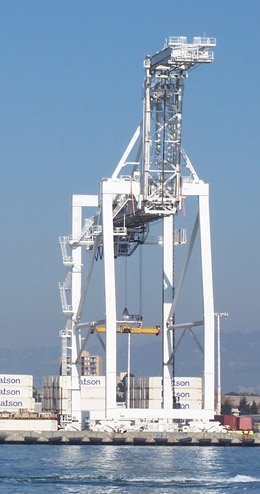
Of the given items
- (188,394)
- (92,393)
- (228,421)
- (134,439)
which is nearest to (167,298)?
(134,439)

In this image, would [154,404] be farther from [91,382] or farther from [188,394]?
[91,382]

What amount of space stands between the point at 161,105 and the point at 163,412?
13210mm

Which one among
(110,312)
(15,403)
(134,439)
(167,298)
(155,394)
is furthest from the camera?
(155,394)

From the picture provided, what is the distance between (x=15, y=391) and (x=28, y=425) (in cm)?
729

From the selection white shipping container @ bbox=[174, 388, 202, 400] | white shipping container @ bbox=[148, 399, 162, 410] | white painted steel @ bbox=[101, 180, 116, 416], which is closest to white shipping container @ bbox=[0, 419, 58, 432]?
white shipping container @ bbox=[148, 399, 162, 410]

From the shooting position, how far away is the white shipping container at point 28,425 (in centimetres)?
7169

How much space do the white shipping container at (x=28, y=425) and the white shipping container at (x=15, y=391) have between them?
20.0ft

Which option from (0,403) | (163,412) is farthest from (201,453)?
(0,403)

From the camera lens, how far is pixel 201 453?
191 feet

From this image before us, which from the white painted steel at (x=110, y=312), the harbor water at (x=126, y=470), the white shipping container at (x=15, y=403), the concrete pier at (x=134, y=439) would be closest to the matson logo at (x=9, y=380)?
the white shipping container at (x=15, y=403)

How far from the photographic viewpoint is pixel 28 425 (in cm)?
7256

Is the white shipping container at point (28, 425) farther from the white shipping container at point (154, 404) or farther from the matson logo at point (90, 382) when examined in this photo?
the white shipping container at point (154, 404)

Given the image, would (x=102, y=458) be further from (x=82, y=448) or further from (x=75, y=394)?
(x=75, y=394)

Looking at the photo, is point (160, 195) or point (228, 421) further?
point (228, 421)
